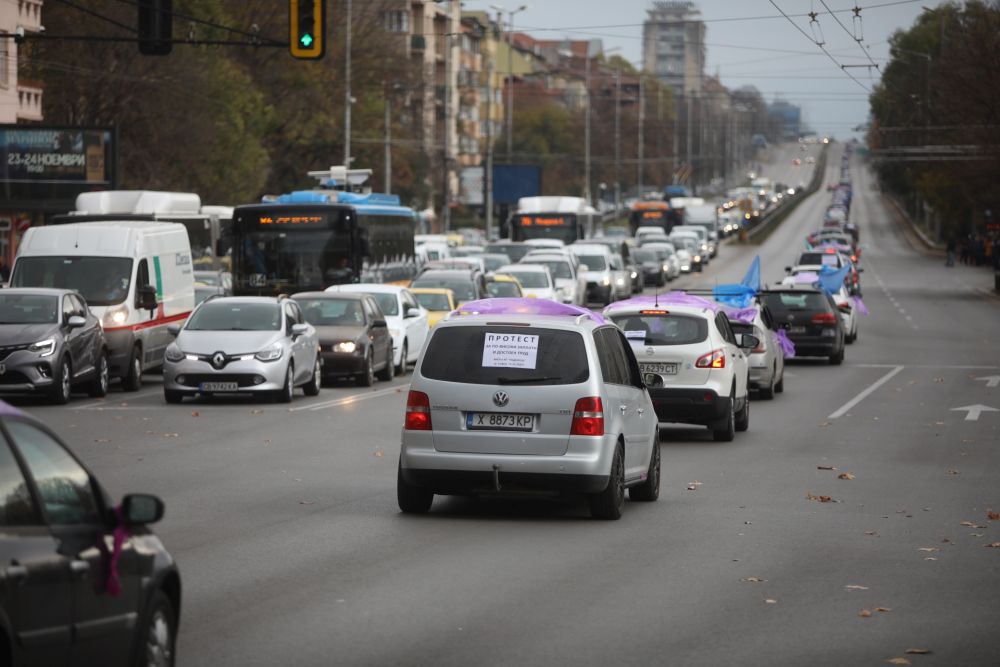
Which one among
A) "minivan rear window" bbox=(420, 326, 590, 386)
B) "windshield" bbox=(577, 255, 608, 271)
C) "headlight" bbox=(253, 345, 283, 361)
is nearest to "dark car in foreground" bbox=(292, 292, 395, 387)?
"headlight" bbox=(253, 345, 283, 361)

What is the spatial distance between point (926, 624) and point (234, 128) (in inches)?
2588

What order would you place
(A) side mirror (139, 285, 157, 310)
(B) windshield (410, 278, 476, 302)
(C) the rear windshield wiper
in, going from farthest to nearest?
(B) windshield (410, 278, 476, 302) < (A) side mirror (139, 285, 157, 310) < (C) the rear windshield wiper

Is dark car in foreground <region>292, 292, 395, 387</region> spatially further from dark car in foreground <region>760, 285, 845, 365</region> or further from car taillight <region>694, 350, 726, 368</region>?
car taillight <region>694, 350, 726, 368</region>

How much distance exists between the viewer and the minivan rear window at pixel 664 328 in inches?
829

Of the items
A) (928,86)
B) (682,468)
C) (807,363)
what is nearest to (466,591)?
(682,468)

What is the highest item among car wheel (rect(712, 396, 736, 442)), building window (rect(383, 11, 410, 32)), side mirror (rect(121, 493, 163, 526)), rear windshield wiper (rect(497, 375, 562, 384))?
building window (rect(383, 11, 410, 32))

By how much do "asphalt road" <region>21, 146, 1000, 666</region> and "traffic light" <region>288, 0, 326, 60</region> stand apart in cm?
461

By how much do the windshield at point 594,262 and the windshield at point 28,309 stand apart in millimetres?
40057

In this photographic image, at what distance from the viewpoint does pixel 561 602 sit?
9.98m

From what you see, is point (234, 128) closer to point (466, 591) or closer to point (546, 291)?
point (546, 291)

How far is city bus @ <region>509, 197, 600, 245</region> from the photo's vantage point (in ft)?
252

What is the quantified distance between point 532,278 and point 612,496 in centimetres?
3819

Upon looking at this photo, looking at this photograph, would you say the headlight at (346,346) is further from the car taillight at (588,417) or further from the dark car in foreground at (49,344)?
the car taillight at (588,417)

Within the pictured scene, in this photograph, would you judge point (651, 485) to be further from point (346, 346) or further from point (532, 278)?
point (532, 278)
